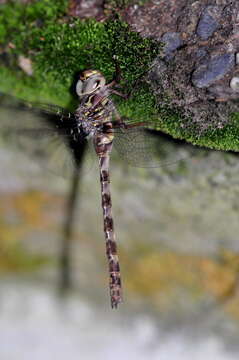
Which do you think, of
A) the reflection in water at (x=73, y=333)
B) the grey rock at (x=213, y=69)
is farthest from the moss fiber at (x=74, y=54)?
the reflection in water at (x=73, y=333)

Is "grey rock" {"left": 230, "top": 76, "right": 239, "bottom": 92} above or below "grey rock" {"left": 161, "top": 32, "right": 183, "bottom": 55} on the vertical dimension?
below

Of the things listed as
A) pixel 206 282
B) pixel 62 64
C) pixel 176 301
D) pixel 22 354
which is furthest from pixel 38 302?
pixel 62 64

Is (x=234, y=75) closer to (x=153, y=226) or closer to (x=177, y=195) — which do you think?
(x=177, y=195)

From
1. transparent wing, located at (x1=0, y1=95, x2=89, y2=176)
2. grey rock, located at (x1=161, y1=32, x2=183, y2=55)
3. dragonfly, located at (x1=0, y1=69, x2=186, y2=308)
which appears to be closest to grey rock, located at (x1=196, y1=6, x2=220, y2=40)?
grey rock, located at (x1=161, y1=32, x2=183, y2=55)

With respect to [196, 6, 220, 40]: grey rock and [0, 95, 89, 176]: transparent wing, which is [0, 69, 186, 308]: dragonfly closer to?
[0, 95, 89, 176]: transparent wing

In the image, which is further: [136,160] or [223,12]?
[136,160]

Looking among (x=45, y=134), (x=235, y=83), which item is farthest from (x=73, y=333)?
(x=235, y=83)

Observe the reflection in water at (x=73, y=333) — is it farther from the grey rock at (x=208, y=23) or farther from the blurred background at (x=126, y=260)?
the grey rock at (x=208, y=23)
